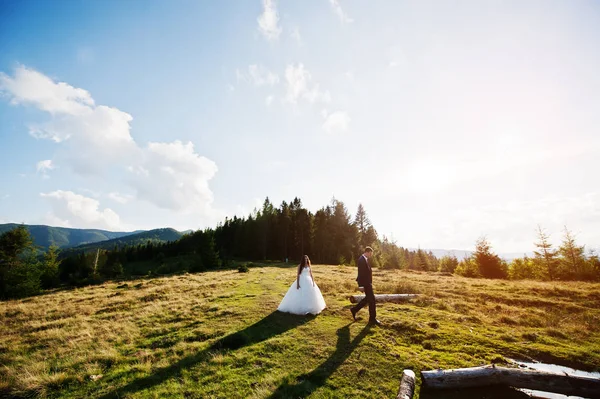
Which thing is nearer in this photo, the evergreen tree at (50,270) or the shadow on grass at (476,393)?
the shadow on grass at (476,393)

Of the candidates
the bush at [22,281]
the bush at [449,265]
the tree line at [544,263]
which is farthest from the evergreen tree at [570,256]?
the bush at [22,281]

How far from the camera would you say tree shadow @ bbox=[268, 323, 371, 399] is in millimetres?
6098

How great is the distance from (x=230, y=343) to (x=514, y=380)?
28.3 feet

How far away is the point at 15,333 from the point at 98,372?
10.3 metres

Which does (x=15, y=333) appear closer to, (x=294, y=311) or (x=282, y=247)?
(x=294, y=311)

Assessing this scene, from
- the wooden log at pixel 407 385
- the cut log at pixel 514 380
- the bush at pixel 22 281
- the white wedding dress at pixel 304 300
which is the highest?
the white wedding dress at pixel 304 300

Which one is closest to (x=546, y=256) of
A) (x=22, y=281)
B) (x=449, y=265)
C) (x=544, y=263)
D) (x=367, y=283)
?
(x=544, y=263)

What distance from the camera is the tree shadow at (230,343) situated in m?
7.00

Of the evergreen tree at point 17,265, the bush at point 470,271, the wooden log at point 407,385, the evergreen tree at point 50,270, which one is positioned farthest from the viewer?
the bush at point 470,271

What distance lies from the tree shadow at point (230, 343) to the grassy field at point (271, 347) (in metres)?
0.05

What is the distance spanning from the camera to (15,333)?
13227 mm

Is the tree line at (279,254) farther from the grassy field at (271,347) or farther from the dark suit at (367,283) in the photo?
the dark suit at (367,283)

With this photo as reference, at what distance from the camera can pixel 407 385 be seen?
596cm

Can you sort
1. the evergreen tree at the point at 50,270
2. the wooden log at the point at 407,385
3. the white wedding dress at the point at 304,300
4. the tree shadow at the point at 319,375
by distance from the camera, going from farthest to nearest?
the evergreen tree at the point at 50,270 → the white wedding dress at the point at 304,300 → the tree shadow at the point at 319,375 → the wooden log at the point at 407,385
